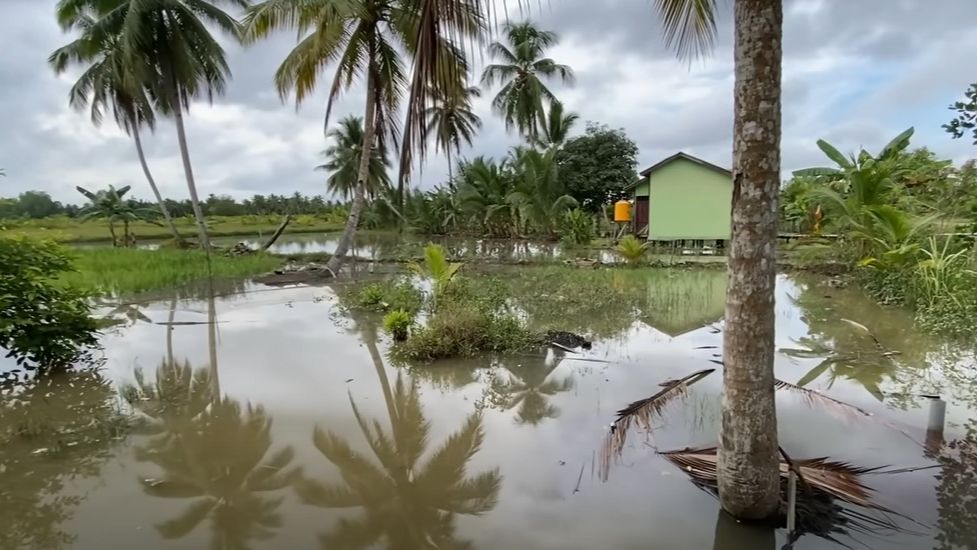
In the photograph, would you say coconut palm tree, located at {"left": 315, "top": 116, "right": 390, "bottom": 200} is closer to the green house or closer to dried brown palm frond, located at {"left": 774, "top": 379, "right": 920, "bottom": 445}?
the green house

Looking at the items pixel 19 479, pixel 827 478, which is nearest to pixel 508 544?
pixel 827 478

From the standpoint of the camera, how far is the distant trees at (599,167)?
26.5m

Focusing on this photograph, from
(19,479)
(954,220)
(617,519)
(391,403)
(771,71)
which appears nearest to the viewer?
(771,71)

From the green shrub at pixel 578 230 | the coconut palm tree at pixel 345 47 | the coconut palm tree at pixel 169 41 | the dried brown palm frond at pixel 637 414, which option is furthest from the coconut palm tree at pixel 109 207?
the dried brown palm frond at pixel 637 414

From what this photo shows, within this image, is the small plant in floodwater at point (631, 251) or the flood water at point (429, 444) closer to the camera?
the flood water at point (429, 444)

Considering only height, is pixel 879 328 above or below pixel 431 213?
Result: below

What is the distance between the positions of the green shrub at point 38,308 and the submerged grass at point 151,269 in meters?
4.46

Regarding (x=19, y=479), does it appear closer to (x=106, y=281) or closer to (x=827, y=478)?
(x=827, y=478)

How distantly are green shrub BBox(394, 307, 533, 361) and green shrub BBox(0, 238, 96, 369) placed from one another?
11.4ft

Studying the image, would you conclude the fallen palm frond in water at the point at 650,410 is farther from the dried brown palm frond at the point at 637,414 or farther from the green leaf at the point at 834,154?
the green leaf at the point at 834,154

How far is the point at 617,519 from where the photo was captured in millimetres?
3176

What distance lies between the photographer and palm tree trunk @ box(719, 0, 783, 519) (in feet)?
8.75

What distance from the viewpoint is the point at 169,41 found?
15312 millimetres

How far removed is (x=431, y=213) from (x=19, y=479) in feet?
90.1
